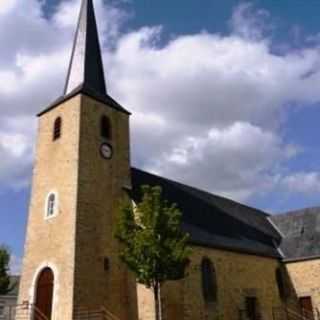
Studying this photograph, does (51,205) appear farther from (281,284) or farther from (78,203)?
(281,284)

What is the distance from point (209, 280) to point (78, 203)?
7702mm

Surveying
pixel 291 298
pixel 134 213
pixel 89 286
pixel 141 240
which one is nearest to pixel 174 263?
pixel 141 240

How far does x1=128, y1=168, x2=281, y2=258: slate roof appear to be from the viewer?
Answer: 23328 mm

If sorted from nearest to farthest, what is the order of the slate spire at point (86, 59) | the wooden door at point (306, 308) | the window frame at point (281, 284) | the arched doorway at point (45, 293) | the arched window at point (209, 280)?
1. the arched doorway at point (45, 293)
2. the arched window at point (209, 280)
3. the slate spire at point (86, 59)
4. the wooden door at point (306, 308)
5. the window frame at point (281, 284)

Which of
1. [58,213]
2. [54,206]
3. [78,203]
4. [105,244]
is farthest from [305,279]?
[54,206]

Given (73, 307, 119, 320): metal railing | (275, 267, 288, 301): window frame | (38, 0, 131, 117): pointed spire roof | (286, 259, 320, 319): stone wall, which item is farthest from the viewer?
(275, 267, 288, 301): window frame

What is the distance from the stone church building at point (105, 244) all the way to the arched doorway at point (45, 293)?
0.15 ft

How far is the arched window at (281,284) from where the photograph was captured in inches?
1070

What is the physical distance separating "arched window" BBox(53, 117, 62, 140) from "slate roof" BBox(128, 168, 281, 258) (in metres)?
4.52

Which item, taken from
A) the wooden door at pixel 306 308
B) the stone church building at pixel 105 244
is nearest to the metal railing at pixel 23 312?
the stone church building at pixel 105 244

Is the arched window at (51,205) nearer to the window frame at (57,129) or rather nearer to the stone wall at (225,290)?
the window frame at (57,129)

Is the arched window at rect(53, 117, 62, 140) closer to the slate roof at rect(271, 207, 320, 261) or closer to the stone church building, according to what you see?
the stone church building

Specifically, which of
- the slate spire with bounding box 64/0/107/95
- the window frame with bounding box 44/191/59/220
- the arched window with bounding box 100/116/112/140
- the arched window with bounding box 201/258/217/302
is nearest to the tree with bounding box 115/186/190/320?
the window frame with bounding box 44/191/59/220

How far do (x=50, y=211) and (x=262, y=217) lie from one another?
18490 millimetres
